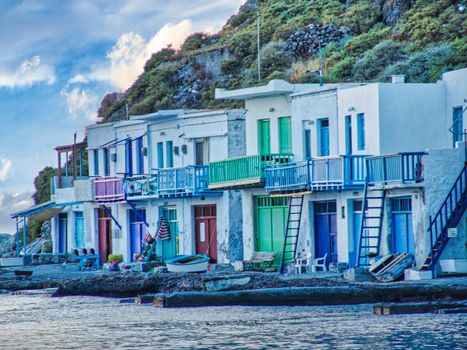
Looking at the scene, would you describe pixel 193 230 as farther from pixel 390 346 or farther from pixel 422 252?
pixel 390 346

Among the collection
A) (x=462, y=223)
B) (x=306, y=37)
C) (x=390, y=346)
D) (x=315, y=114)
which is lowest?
(x=390, y=346)

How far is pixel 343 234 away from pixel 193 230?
11611 mm

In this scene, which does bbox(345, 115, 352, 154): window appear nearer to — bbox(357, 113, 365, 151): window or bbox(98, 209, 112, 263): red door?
bbox(357, 113, 365, 151): window

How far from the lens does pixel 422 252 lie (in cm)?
3916

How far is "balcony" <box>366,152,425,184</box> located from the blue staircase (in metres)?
1.41

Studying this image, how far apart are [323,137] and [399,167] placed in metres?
7.00

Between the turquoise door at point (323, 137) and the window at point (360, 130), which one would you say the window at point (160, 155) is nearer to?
the turquoise door at point (323, 137)

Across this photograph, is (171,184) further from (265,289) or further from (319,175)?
(265,289)

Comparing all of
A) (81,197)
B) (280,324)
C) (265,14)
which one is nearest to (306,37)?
(265,14)

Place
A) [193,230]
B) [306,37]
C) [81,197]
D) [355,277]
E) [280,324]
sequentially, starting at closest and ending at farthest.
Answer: [280,324], [355,277], [193,230], [81,197], [306,37]

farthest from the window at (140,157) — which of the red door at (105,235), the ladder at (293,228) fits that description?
the ladder at (293,228)

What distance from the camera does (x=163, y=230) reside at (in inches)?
2216

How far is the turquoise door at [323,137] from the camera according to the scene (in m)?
46.6

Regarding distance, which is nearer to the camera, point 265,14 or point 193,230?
point 193,230
